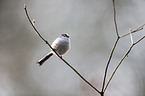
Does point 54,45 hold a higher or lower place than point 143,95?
→ higher

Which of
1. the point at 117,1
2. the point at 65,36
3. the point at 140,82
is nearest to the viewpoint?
the point at 140,82

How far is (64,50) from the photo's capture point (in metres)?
3.62

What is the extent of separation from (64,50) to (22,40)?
18.4ft

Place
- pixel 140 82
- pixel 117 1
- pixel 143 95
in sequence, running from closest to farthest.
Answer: pixel 140 82 < pixel 143 95 < pixel 117 1

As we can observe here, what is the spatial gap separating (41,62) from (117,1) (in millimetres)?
5987

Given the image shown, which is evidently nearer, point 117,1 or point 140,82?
point 140,82

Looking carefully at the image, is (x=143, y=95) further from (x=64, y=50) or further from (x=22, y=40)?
(x=22, y=40)

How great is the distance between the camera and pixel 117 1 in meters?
8.35

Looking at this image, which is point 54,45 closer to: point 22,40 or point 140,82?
point 140,82

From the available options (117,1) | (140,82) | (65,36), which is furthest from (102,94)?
(117,1)

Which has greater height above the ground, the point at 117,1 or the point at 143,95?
the point at 117,1

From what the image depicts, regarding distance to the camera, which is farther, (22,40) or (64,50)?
(22,40)

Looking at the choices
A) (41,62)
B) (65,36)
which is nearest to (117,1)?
(65,36)

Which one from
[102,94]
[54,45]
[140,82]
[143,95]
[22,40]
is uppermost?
[22,40]
